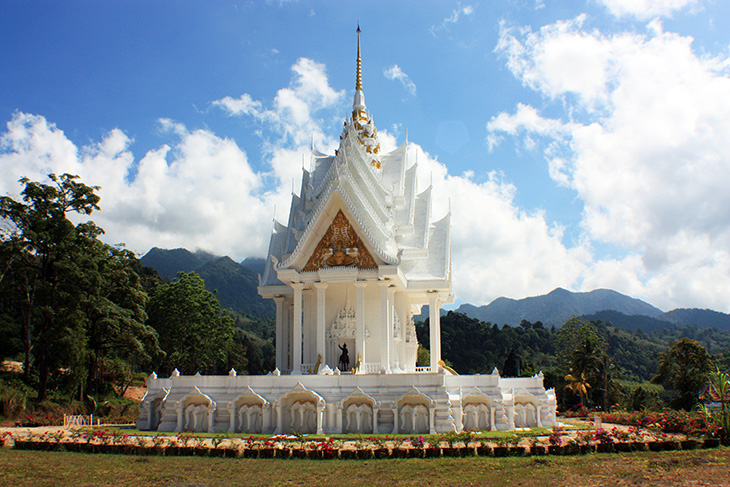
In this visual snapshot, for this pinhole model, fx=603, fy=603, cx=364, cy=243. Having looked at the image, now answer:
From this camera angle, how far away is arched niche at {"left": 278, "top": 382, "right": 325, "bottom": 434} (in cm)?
1662

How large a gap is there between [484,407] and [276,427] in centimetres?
605

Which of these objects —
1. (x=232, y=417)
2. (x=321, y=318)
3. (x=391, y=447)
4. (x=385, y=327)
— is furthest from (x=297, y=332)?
(x=391, y=447)

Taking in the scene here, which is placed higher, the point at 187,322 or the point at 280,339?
the point at 187,322

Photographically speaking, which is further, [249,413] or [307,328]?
[307,328]

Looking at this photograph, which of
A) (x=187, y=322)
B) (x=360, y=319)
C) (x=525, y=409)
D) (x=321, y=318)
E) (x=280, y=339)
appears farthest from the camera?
(x=187, y=322)


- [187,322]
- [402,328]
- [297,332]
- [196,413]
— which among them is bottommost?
[196,413]

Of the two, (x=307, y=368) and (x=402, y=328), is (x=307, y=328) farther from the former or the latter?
(x=402, y=328)

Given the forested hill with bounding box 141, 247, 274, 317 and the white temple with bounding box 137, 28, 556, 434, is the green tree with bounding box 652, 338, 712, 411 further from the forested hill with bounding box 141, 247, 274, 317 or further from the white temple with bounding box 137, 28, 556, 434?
the forested hill with bounding box 141, 247, 274, 317

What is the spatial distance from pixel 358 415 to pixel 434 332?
24.6ft

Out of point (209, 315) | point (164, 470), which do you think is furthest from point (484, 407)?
point (209, 315)

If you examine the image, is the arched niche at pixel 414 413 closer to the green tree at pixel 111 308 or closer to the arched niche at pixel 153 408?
the arched niche at pixel 153 408

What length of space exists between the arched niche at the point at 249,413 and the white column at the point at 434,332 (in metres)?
7.20

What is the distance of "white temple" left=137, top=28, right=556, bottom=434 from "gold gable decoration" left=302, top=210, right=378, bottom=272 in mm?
39

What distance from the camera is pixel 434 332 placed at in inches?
920
